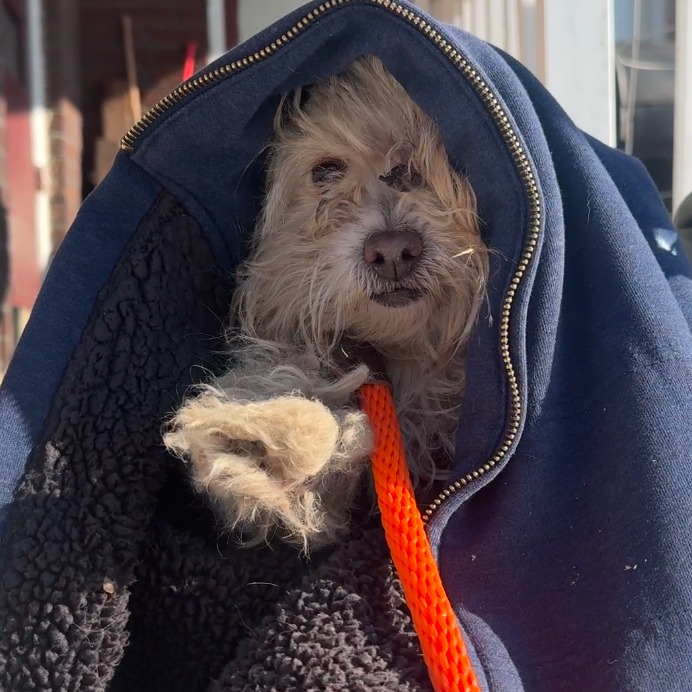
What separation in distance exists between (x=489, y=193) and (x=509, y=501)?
1.28ft

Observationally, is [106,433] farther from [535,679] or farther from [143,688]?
[535,679]

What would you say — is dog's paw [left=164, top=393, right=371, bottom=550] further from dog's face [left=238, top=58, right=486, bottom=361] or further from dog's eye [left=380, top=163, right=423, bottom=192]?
dog's eye [left=380, top=163, right=423, bottom=192]

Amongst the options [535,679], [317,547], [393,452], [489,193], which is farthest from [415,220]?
[535,679]

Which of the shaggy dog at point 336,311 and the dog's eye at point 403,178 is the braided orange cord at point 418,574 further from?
the dog's eye at point 403,178

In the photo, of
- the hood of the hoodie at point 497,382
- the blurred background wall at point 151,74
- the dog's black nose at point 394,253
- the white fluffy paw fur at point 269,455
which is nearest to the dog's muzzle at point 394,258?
the dog's black nose at point 394,253

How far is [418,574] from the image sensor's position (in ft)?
2.74

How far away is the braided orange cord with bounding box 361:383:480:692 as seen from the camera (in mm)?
790

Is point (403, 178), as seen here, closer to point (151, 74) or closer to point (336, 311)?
point (336, 311)

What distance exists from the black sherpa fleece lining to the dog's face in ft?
0.70

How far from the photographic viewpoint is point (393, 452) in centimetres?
97

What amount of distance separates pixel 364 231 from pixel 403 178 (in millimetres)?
106

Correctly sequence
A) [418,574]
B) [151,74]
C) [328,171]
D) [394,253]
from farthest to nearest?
[151,74]
[328,171]
[394,253]
[418,574]

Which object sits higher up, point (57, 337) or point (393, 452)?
point (57, 337)

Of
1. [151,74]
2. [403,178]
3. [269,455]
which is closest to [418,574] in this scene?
[269,455]
